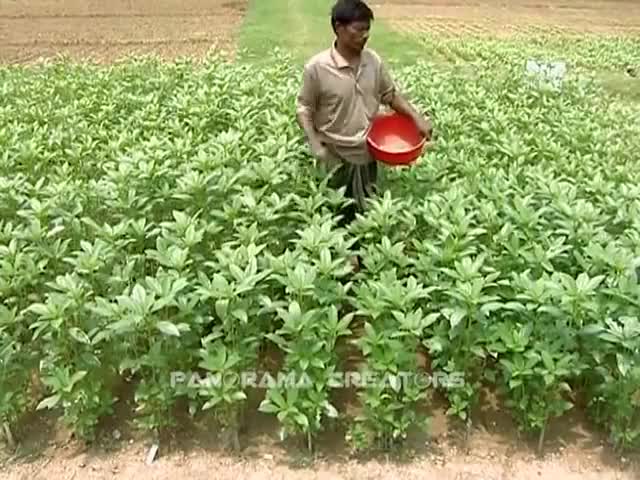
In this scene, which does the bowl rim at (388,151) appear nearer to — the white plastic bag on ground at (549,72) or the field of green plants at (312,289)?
the field of green plants at (312,289)

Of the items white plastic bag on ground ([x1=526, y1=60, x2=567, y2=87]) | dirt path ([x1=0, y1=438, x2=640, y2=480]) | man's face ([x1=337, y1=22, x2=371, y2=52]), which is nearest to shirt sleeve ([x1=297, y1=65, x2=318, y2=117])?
man's face ([x1=337, y1=22, x2=371, y2=52])

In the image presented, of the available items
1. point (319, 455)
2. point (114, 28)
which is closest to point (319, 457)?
point (319, 455)

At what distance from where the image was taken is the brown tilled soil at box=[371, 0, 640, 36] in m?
17.3

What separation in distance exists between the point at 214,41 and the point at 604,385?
48.1ft

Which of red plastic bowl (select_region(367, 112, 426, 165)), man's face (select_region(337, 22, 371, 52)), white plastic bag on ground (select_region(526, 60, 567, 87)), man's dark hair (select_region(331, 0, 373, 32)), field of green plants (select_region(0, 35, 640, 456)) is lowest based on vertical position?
white plastic bag on ground (select_region(526, 60, 567, 87))

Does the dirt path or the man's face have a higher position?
the man's face

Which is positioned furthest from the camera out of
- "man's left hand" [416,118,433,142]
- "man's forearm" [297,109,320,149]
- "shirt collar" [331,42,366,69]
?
"man's left hand" [416,118,433,142]

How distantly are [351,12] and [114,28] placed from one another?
1620 centimetres

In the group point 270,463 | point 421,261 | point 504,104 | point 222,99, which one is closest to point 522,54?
point 504,104

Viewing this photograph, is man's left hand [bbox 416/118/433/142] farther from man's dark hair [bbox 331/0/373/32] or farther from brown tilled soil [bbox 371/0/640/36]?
brown tilled soil [bbox 371/0/640/36]

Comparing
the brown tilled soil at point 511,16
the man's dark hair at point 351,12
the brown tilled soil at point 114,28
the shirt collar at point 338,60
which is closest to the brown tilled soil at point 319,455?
the shirt collar at point 338,60

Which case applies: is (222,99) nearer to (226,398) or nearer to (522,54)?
(226,398)

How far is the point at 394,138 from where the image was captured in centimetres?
442

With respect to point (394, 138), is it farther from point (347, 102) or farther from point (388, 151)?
point (347, 102)
